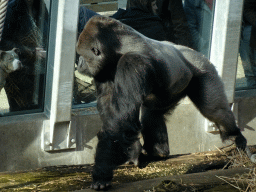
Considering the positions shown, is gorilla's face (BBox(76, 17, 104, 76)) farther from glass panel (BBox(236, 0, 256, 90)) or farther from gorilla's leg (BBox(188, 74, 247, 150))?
glass panel (BBox(236, 0, 256, 90))

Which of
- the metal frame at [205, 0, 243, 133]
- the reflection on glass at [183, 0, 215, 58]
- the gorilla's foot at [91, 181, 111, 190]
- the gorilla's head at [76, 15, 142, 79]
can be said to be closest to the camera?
the gorilla's foot at [91, 181, 111, 190]

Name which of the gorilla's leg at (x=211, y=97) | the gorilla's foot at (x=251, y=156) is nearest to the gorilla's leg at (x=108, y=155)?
the gorilla's leg at (x=211, y=97)

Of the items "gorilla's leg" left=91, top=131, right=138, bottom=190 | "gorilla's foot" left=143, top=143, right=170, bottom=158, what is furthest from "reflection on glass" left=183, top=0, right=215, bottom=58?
"gorilla's leg" left=91, top=131, right=138, bottom=190

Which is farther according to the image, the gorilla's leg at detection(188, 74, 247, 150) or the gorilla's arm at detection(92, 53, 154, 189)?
the gorilla's leg at detection(188, 74, 247, 150)

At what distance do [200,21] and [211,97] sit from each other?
178 cm

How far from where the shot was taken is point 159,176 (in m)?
2.78

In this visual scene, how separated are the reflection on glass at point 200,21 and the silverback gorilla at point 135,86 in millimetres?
1448

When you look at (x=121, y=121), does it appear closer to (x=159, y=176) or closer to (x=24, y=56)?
(x=159, y=176)

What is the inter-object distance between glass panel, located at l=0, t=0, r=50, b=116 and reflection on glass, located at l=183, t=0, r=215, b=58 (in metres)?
1.83

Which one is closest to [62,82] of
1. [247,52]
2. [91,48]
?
[91,48]

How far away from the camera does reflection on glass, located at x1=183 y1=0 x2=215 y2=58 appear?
14.6 feet

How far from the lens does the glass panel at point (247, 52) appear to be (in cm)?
489

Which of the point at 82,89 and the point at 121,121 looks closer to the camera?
the point at 121,121

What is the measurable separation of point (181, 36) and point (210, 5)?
20.5 inches
